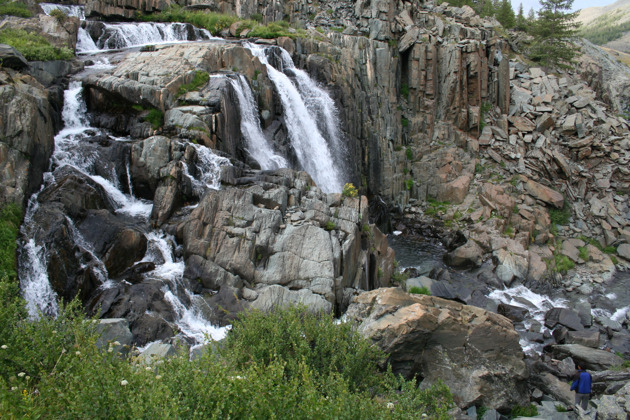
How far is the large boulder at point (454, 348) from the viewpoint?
1459 cm

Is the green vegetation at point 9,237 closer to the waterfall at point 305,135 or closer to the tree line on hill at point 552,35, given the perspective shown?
the waterfall at point 305,135

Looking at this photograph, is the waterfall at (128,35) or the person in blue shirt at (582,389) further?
the waterfall at (128,35)

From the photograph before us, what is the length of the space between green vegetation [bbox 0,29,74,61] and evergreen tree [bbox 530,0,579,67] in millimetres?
48988

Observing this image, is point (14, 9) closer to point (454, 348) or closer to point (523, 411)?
point (454, 348)

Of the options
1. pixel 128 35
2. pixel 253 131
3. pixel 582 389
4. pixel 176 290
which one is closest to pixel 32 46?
pixel 128 35

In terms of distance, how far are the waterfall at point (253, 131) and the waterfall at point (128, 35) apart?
1169 cm

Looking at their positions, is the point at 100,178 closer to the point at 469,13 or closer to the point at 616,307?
the point at 616,307

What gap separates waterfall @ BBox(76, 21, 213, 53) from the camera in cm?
3135

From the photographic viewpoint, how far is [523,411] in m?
14.8

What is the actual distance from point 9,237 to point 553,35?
57576 millimetres

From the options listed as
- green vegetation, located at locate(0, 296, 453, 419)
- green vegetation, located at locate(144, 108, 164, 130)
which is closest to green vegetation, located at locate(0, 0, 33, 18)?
green vegetation, located at locate(144, 108, 164, 130)

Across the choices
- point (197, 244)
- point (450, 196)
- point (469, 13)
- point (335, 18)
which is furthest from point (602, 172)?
point (197, 244)

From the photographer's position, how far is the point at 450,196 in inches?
1441

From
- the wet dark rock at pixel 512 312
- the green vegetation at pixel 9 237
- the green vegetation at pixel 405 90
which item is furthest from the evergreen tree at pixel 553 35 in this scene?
the green vegetation at pixel 9 237
